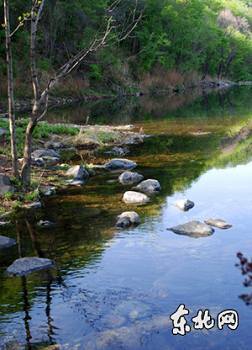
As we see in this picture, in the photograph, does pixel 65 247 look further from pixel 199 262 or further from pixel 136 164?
pixel 136 164

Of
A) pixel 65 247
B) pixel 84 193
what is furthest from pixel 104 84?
pixel 65 247

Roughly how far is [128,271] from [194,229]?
2458 mm

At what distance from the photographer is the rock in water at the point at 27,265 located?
30.8ft

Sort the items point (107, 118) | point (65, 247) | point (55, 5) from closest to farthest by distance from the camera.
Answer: point (65, 247) < point (107, 118) < point (55, 5)

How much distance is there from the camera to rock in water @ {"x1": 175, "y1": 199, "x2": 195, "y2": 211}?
1333 centimetres

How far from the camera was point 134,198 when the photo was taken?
1382 centimetres

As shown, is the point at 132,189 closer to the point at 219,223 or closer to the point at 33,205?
the point at 33,205

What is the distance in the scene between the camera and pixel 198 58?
83.4 meters

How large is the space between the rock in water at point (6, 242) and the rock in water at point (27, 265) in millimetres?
1196

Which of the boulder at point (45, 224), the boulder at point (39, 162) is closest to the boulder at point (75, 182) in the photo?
the boulder at point (39, 162)

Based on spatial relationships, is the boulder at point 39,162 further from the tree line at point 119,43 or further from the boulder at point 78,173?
the tree line at point 119,43

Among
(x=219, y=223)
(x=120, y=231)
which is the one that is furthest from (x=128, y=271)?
(x=219, y=223)

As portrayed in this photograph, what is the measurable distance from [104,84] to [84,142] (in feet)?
118

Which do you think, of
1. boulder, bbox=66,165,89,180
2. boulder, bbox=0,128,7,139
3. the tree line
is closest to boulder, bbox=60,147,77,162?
boulder, bbox=0,128,7,139
